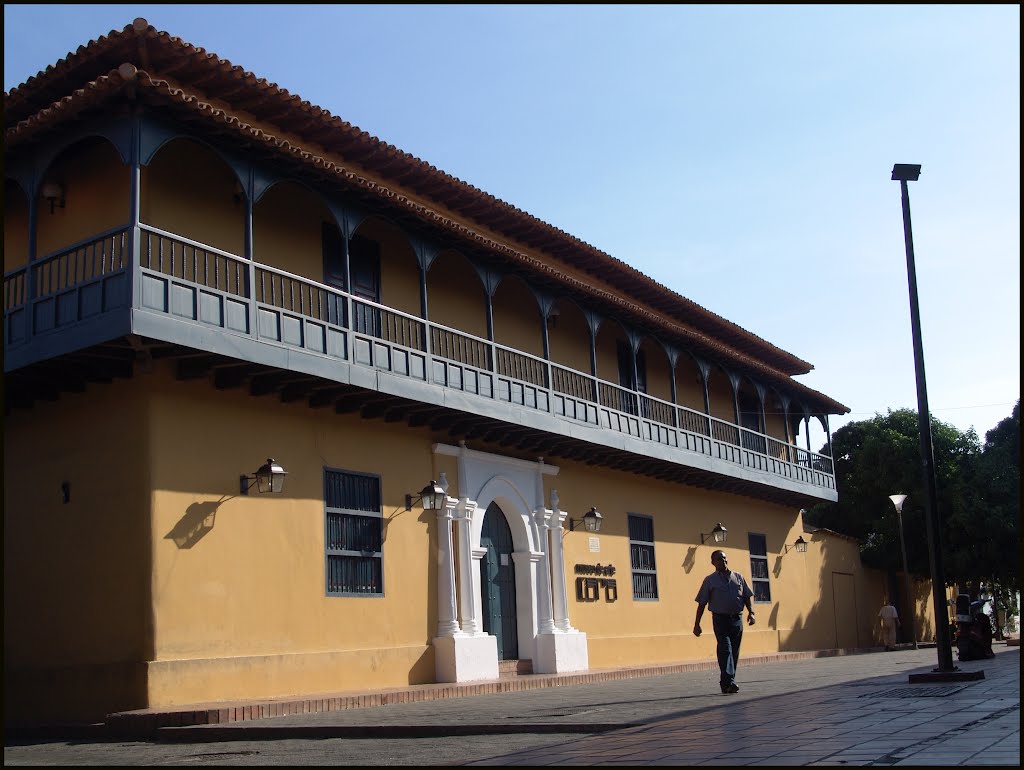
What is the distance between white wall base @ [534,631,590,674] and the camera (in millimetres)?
16953

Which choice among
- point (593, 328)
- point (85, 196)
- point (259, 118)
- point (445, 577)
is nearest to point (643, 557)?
point (593, 328)

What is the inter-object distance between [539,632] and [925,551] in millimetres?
17863

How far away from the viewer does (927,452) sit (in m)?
11.7

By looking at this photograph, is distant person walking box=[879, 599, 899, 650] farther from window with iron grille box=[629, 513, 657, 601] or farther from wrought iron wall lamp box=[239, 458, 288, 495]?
wrought iron wall lamp box=[239, 458, 288, 495]

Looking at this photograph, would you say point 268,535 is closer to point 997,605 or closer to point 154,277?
point 154,277

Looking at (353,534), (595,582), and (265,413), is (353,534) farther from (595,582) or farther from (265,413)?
(595,582)

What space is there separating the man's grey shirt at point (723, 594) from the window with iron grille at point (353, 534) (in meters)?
4.64

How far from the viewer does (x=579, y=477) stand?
19094 mm

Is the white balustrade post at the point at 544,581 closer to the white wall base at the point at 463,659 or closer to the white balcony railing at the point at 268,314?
the white balcony railing at the point at 268,314

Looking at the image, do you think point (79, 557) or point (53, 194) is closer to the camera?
point (79, 557)

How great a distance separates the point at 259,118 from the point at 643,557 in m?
10.7

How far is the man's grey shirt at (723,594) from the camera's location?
448 inches

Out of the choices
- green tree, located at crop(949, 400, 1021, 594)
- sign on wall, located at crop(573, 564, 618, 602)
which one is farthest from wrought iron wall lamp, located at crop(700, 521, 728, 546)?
green tree, located at crop(949, 400, 1021, 594)

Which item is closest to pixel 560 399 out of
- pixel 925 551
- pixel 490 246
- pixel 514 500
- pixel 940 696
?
pixel 514 500
